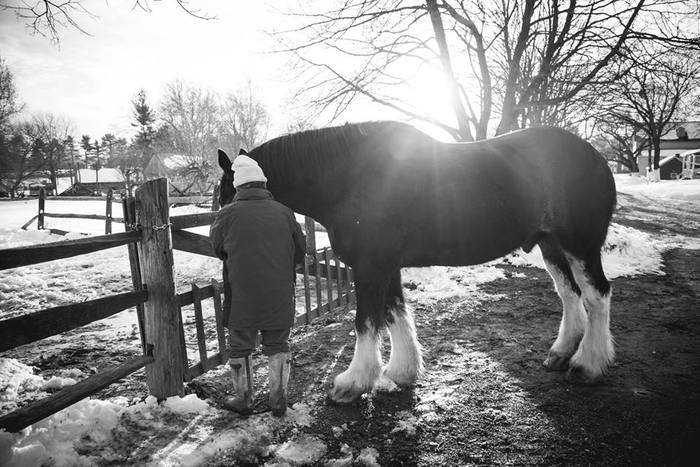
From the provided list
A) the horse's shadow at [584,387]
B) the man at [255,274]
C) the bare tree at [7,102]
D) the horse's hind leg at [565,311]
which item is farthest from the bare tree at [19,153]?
the horse's hind leg at [565,311]

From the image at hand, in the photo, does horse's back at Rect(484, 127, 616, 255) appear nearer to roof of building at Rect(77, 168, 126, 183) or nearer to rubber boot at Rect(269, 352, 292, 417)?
rubber boot at Rect(269, 352, 292, 417)

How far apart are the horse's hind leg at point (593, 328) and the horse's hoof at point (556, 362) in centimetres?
15

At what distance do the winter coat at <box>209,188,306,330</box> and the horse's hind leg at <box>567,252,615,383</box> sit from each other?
104 inches

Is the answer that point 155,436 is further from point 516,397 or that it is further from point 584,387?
point 584,387

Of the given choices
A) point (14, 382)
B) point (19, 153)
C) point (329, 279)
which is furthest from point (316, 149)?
point (19, 153)

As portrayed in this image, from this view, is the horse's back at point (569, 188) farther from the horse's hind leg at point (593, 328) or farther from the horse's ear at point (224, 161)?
the horse's ear at point (224, 161)

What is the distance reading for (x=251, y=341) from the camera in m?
2.67

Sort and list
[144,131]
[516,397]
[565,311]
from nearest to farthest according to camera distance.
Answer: [516,397] < [565,311] < [144,131]

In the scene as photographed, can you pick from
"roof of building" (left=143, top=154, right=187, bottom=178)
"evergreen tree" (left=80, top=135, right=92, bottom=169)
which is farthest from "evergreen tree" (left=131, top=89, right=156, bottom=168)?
"evergreen tree" (left=80, top=135, right=92, bottom=169)

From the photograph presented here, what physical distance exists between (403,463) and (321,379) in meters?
1.25

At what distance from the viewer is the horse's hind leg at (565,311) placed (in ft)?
11.3

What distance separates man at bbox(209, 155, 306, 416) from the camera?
2555 millimetres

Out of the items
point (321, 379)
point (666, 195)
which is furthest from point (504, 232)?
point (666, 195)

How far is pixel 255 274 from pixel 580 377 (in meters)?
2.94
